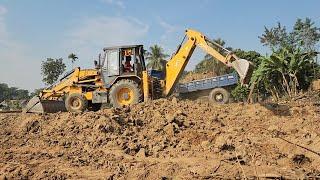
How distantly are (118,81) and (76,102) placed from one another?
1.72 m

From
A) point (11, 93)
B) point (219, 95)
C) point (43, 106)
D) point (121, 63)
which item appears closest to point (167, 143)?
point (121, 63)

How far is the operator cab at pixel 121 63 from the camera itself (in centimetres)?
1443

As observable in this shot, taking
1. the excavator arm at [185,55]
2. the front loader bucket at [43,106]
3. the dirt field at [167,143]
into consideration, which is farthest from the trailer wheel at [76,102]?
the excavator arm at [185,55]

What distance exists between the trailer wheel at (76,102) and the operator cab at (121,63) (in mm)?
989

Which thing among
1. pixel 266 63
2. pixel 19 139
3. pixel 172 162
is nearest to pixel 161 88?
pixel 19 139

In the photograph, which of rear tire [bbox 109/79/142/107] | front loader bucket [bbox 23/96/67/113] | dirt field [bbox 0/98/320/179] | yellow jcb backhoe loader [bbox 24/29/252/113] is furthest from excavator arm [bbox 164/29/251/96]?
front loader bucket [bbox 23/96/67/113]

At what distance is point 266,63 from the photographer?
22938 millimetres

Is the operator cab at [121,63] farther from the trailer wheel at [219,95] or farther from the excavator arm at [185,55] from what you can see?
the trailer wheel at [219,95]

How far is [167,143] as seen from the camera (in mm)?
9867

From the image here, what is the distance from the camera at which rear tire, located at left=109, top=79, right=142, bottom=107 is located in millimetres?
13977

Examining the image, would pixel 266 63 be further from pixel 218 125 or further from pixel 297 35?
pixel 297 35

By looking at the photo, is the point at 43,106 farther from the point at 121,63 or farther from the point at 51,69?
the point at 51,69

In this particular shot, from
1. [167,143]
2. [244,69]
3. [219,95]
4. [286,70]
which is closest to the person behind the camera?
[167,143]

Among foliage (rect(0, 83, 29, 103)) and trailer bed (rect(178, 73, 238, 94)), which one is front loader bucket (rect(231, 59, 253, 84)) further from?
foliage (rect(0, 83, 29, 103))
